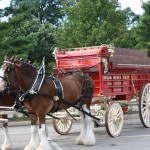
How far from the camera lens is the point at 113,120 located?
12.1m

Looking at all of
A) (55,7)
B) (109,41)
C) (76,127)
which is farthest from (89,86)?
(55,7)

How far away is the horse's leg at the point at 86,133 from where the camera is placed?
10469 mm

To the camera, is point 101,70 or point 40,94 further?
point 101,70

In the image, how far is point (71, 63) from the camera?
12898mm

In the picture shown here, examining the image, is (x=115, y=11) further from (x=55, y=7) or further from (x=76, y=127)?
(x=55, y=7)

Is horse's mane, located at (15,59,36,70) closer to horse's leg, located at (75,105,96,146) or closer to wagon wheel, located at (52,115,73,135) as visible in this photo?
horse's leg, located at (75,105,96,146)

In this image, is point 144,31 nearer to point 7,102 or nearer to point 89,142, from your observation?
point 89,142

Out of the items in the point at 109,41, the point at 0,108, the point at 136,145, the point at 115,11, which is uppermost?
the point at 115,11

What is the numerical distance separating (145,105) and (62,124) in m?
2.82

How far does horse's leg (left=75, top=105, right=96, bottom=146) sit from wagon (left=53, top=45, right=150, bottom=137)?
90 cm

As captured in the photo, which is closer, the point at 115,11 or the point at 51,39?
the point at 115,11

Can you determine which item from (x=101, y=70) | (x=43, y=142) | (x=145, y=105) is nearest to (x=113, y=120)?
(x=101, y=70)

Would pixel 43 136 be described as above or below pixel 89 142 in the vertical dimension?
above

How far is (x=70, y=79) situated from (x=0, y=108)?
1.80 metres
